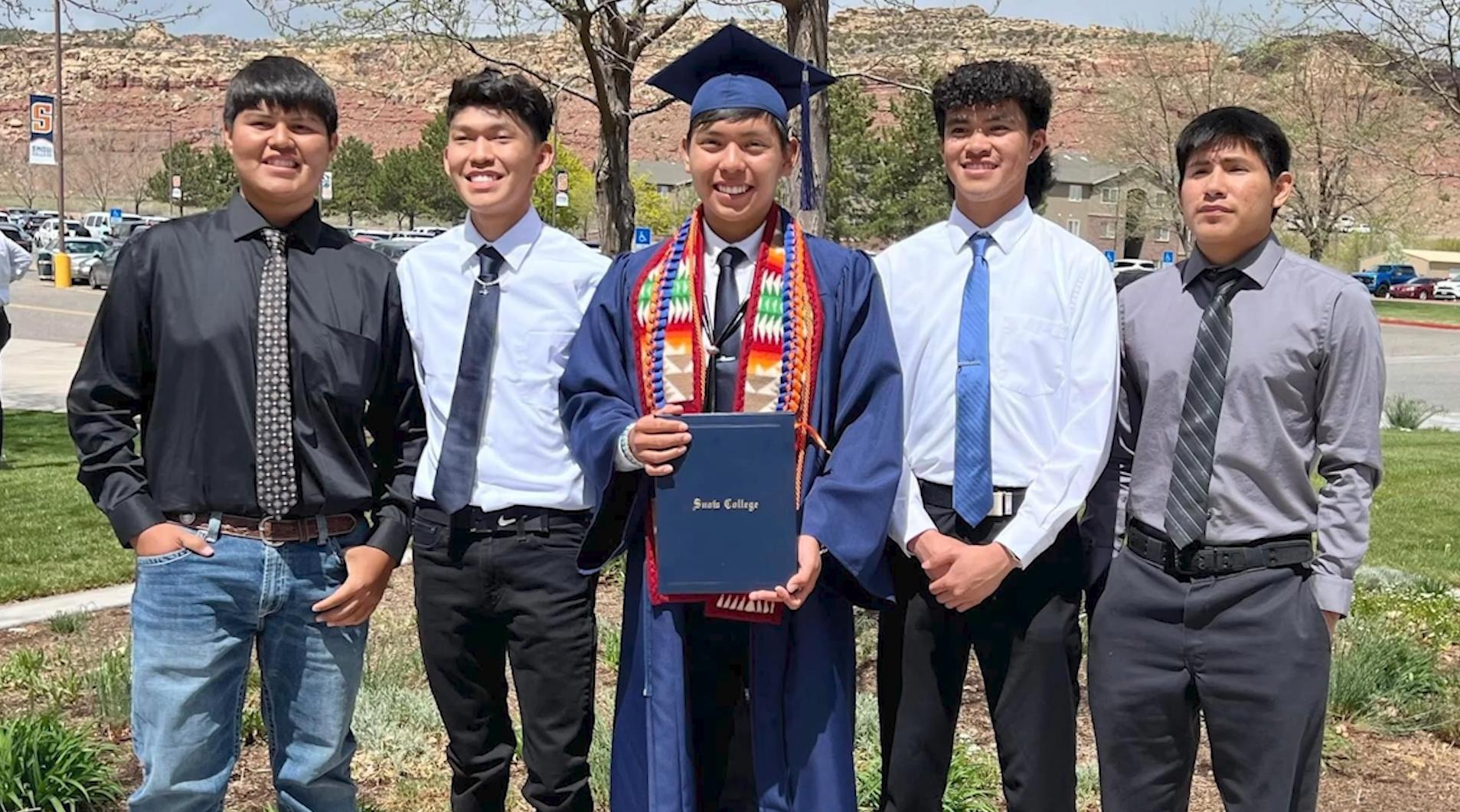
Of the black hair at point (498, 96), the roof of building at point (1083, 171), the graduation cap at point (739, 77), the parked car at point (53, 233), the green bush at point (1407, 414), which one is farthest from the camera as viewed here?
the roof of building at point (1083, 171)

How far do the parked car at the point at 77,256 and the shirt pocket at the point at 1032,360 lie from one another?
34.4 metres

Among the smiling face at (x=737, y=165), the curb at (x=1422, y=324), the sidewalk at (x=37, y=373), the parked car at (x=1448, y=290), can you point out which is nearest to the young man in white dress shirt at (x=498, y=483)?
the smiling face at (x=737, y=165)

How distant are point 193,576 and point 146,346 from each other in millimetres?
560

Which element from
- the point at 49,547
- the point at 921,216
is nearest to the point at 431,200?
the point at 921,216

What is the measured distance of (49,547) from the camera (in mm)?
7941

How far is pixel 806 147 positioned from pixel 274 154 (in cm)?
139

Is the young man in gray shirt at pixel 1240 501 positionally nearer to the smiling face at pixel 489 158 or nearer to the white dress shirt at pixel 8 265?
the smiling face at pixel 489 158

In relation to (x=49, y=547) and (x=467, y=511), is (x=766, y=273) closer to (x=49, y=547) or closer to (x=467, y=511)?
(x=467, y=511)

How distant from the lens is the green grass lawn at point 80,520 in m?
7.40

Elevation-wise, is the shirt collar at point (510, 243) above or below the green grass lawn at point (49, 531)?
above

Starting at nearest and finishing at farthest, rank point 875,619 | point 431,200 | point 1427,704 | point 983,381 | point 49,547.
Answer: point 983,381
point 1427,704
point 875,619
point 49,547
point 431,200

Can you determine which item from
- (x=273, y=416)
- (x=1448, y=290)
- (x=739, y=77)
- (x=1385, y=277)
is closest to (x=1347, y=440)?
(x=739, y=77)

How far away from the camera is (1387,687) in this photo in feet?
17.1

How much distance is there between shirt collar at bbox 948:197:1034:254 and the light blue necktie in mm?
180
